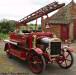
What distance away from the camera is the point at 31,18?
15477 millimetres

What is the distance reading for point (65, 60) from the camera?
11.3m

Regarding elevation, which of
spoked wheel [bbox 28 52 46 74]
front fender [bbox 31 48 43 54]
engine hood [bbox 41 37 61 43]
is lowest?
spoked wheel [bbox 28 52 46 74]

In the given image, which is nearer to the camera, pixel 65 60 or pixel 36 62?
pixel 36 62

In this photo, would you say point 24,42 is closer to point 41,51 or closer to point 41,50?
point 41,50

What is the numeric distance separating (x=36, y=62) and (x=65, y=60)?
1.44 metres

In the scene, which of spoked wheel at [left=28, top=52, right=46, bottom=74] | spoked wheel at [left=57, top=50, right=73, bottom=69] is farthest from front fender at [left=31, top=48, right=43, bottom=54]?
spoked wheel at [left=57, top=50, right=73, bottom=69]

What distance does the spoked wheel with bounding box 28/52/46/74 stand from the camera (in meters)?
10.2

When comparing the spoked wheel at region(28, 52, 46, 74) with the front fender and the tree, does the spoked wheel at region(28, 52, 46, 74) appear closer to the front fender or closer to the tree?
the front fender

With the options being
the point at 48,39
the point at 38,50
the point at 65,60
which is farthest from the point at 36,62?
the point at 65,60

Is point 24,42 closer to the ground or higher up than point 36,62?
higher up

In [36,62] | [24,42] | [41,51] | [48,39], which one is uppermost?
[48,39]

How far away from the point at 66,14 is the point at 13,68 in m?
20.7

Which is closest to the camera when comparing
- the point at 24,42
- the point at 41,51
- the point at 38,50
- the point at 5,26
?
the point at 41,51

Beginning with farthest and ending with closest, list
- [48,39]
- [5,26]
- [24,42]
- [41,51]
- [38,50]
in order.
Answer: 1. [5,26]
2. [24,42]
3. [48,39]
4. [38,50]
5. [41,51]
